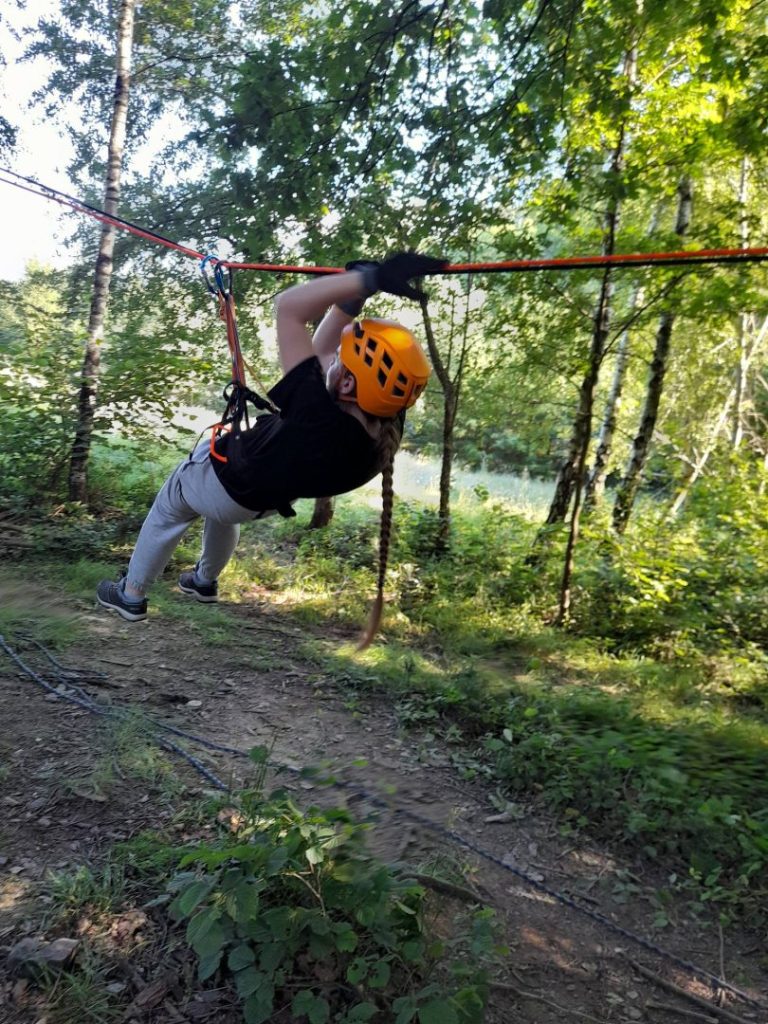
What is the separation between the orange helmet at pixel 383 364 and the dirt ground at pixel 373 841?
71.5 inches

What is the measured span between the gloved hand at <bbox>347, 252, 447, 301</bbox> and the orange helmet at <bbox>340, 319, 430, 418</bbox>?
13cm

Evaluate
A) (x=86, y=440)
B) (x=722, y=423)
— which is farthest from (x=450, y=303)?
(x=722, y=423)

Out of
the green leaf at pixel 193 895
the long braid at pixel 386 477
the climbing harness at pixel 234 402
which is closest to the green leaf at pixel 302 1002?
the green leaf at pixel 193 895

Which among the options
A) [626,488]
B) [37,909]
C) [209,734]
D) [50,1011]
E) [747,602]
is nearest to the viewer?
[50,1011]

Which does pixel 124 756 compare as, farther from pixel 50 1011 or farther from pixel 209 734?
pixel 50 1011

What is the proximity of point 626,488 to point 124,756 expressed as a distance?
6768 mm

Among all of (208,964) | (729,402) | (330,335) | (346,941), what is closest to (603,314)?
(330,335)

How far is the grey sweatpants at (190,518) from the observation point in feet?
10.2

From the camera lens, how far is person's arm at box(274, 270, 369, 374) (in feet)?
8.70

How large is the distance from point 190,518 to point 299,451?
97 centimetres

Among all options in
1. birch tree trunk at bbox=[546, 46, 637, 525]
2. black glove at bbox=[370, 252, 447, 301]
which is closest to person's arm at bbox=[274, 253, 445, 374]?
black glove at bbox=[370, 252, 447, 301]

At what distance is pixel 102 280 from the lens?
7.97 metres

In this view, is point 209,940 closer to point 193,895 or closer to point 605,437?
point 193,895

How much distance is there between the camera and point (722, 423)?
16266 millimetres
